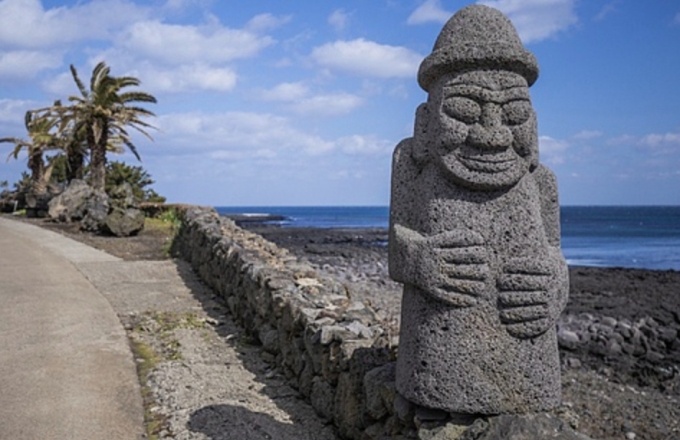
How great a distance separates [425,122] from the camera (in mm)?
3801

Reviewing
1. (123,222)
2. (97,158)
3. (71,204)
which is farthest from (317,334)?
(97,158)

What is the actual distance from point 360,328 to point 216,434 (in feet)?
4.53

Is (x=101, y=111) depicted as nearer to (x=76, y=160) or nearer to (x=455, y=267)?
(x=76, y=160)

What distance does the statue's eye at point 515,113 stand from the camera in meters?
3.66

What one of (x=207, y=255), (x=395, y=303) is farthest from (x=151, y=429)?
(x=395, y=303)

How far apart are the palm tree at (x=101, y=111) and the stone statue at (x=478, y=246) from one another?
21.9 meters

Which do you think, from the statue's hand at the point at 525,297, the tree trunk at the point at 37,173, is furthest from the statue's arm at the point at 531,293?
the tree trunk at the point at 37,173

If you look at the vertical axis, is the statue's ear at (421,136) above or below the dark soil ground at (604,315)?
above

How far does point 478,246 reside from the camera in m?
3.57

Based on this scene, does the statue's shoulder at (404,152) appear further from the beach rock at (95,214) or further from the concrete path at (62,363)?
the beach rock at (95,214)

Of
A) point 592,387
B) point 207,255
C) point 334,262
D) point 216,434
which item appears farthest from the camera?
point 334,262

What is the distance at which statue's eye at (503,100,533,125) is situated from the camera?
12.0 ft

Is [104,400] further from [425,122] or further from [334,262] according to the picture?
[334,262]

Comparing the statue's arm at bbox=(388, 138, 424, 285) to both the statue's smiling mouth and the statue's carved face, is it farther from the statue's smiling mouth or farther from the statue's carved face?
the statue's smiling mouth
